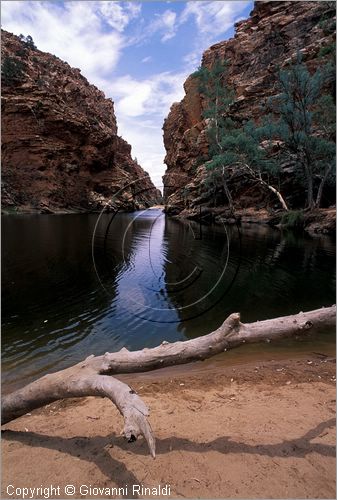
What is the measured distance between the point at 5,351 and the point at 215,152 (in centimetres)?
4767

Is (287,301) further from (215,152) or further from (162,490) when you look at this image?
(215,152)

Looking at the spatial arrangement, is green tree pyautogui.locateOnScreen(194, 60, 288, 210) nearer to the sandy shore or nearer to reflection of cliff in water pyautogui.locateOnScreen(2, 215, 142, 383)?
reflection of cliff in water pyautogui.locateOnScreen(2, 215, 142, 383)

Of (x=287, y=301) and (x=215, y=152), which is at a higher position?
(x=215, y=152)

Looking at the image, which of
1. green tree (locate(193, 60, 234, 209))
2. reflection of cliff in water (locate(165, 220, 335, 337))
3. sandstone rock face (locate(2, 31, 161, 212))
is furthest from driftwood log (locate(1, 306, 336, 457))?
sandstone rock face (locate(2, 31, 161, 212))

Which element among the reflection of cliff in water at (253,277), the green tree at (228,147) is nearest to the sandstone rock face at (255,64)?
the green tree at (228,147)

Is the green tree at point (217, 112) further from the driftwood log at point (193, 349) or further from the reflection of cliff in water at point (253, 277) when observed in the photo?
the driftwood log at point (193, 349)

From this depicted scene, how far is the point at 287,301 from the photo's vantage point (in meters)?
12.0

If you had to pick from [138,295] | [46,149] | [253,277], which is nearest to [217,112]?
[46,149]

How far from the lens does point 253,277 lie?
51.8ft

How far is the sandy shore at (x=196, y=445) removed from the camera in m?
3.32

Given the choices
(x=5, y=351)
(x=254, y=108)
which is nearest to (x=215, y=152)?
(x=254, y=108)

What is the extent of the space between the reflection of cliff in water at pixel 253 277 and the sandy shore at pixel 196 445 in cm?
413

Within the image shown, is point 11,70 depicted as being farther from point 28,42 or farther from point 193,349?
point 193,349

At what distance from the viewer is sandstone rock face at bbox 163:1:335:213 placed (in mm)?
47531
